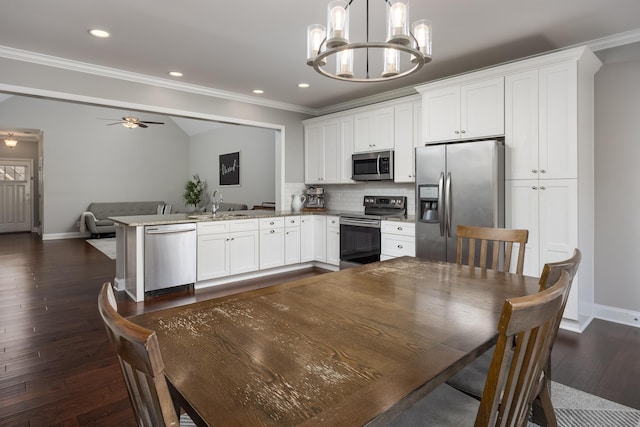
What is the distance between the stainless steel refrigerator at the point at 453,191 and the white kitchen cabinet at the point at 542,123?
16 cm

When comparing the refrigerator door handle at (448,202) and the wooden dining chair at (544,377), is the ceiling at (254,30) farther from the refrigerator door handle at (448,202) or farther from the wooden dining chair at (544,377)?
the wooden dining chair at (544,377)

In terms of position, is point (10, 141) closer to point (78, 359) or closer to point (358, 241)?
point (78, 359)

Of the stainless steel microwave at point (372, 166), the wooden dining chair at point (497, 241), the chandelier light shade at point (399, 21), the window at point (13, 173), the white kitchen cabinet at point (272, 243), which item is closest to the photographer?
the chandelier light shade at point (399, 21)

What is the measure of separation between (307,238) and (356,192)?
3.41ft

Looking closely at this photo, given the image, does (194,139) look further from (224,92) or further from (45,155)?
(224,92)

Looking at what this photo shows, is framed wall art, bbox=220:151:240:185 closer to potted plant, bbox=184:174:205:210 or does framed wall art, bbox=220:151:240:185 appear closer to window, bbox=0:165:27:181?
potted plant, bbox=184:174:205:210

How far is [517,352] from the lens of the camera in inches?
35.5

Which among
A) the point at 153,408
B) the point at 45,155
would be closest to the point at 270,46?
the point at 153,408

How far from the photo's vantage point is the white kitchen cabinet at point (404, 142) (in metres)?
4.48

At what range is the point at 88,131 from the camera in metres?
9.25

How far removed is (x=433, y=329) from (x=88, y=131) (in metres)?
10.4

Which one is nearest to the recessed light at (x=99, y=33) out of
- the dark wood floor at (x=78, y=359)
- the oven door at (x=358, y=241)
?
the dark wood floor at (x=78, y=359)

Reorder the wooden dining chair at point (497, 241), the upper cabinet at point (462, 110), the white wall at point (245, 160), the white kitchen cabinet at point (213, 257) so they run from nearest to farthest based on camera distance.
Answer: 1. the wooden dining chair at point (497, 241)
2. the upper cabinet at point (462, 110)
3. the white kitchen cabinet at point (213, 257)
4. the white wall at point (245, 160)

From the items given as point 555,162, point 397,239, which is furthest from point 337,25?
point 397,239
